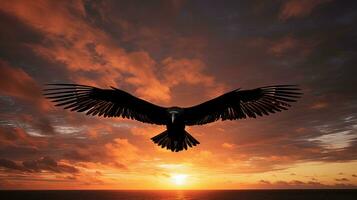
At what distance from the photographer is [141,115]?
40.8ft

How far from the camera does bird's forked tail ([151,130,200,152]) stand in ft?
36.3

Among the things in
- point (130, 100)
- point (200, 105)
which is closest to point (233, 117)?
point (200, 105)

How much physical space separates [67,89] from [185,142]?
4325mm

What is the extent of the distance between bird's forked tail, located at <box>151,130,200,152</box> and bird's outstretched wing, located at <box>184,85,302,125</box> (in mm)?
714

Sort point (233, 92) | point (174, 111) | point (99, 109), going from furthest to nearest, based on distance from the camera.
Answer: point (99, 109) → point (233, 92) → point (174, 111)

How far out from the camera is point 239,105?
12.2 m

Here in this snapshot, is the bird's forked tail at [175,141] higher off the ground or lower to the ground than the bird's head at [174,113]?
lower

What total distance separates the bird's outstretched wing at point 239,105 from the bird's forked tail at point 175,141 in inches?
28.1

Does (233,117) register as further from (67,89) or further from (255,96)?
(67,89)

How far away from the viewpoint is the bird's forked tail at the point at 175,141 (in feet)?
36.3

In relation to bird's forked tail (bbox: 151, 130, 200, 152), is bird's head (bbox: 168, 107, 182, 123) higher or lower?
higher

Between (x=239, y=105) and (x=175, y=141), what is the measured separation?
2.78 meters

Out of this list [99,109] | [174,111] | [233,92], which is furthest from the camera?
[99,109]

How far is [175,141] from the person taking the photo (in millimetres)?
11133
